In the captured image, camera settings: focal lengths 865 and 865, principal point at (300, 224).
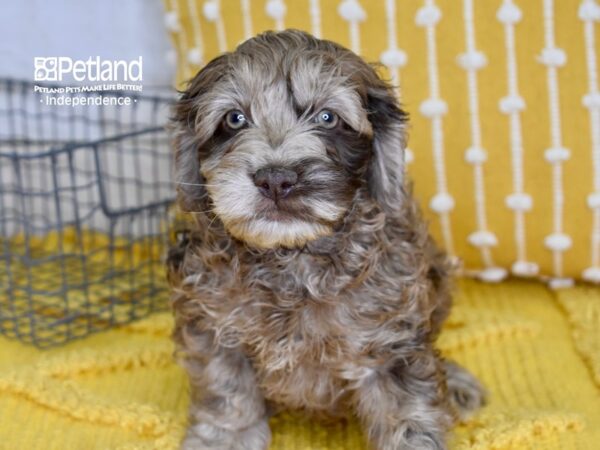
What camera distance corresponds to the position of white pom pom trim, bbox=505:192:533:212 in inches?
112

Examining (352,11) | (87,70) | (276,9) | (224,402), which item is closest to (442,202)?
(352,11)

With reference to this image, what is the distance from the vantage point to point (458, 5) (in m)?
2.72

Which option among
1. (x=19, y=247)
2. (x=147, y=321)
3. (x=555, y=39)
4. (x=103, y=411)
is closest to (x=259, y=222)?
(x=103, y=411)

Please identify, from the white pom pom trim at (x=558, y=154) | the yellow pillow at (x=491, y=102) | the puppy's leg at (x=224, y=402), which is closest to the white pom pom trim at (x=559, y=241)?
the yellow pillow at (x=491, y=102)

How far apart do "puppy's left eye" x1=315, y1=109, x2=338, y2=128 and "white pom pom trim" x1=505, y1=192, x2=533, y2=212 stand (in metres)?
1.11

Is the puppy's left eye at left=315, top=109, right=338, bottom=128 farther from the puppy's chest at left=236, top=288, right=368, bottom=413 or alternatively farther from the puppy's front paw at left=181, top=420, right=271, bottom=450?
the puppy's front paw at left=181, top=420, right=271, bottom=450

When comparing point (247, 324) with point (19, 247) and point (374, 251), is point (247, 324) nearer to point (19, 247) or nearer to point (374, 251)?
point (374, 251)

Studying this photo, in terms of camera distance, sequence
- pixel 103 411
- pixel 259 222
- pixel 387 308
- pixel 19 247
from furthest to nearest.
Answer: pixel 19 247
pixel 103 411
pixel 387 308
pixel 259 222

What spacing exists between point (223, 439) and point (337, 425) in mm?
338

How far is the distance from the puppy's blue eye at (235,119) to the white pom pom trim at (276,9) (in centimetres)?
98

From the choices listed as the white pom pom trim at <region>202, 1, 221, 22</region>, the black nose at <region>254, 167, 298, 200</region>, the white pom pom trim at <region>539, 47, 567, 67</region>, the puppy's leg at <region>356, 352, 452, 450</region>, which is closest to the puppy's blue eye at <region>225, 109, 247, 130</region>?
the black nose at <region>254, 167, 298, 200</region>

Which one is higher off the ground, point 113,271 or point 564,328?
point 113,271

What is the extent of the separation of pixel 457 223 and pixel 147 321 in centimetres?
109

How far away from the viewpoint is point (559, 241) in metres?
2.89
